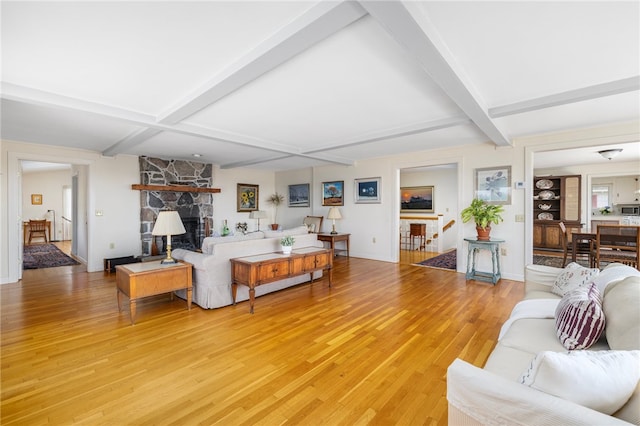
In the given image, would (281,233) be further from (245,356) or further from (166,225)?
(245,356)

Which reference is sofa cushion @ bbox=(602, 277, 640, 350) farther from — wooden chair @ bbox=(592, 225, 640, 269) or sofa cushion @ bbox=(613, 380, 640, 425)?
wooden chair @ bbox=(592, 225, 640, 269)

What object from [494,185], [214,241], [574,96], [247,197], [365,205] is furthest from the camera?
[247,197]

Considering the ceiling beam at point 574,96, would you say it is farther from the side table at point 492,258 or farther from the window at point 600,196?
the window at point 600,196

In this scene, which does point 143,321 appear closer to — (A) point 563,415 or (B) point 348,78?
(B) point 348,78

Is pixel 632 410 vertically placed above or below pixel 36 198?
below

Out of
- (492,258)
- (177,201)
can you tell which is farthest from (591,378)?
(177,201)

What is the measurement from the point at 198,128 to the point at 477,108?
11.4 feet

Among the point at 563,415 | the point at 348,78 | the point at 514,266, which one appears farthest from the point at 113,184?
the point at 514,266

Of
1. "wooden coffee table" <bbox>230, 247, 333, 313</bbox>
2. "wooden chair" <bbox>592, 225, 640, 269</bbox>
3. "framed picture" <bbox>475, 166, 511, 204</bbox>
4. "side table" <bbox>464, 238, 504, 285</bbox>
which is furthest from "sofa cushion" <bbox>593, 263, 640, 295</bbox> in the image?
"wooden chair" <bbox>592, 225, 640, 269</bbox>

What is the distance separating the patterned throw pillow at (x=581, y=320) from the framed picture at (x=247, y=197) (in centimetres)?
739

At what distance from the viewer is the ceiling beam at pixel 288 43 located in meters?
1.58

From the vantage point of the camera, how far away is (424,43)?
1.81m

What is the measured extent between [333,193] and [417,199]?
3186mm

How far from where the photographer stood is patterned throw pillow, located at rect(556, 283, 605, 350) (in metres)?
1.48
